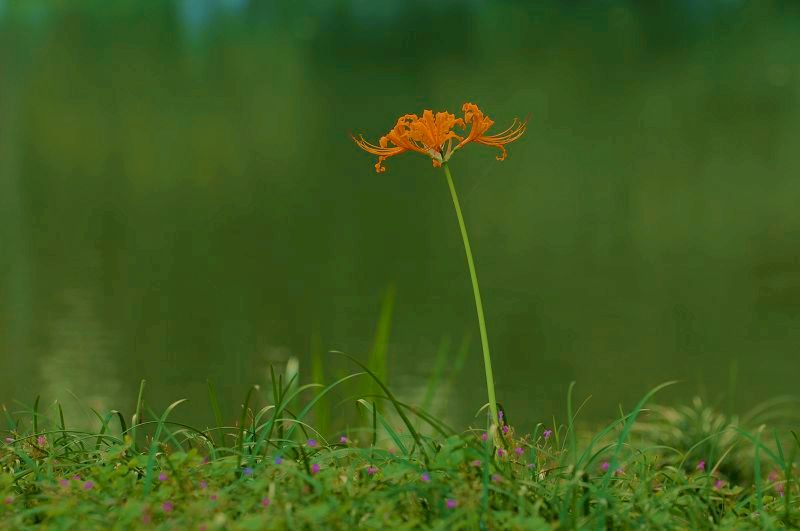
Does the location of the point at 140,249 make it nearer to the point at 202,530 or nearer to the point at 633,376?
the point at 633,376

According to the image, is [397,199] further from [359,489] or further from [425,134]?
[359,489]

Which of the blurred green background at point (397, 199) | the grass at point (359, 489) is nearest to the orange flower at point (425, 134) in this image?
the grass at point (359, 489)

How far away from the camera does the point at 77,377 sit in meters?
20.9

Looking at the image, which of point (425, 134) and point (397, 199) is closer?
point (425, 134)

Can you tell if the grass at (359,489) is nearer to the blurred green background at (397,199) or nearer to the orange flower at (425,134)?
the orange flower at (425,134)

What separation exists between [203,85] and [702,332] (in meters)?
52.9

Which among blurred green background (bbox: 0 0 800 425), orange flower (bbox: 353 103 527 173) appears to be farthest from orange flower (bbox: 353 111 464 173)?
blurred green background (bbox: 0 0 800 425)

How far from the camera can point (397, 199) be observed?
4816 centimetres

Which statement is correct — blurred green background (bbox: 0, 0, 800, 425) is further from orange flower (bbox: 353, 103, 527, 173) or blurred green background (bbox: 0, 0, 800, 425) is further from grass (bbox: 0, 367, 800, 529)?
orange flower (bbox: 353, 103, 527, 173)

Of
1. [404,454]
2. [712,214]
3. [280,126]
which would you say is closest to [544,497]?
[404,454]

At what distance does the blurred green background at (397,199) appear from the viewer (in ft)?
76.3

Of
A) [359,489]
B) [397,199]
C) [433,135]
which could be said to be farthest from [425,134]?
[397,199]

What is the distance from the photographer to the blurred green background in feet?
76.3

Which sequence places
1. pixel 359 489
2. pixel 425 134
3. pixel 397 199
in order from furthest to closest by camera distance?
1. pixel 397 199
2. pixel 425 134
3. pixel 359 489
